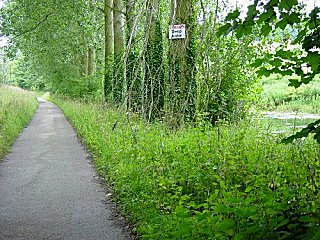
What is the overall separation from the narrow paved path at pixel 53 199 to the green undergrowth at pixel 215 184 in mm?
367

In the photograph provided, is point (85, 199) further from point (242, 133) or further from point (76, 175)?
point (242, 133)

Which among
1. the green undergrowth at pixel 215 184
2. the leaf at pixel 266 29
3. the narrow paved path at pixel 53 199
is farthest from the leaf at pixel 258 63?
the narrow paved path at pixel 53 199

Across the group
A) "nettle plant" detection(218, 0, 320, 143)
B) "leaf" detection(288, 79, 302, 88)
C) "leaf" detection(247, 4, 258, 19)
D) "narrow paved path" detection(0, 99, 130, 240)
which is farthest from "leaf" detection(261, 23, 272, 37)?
"narrow paved path" detection(0, 99, 130, 240)

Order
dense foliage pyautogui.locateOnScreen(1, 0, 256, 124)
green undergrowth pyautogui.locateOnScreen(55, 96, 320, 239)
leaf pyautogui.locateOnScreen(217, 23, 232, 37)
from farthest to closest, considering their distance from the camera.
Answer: dense foliage pyautogui.locateOnScreen(1, 0, 256, 124), green undergrowth pyautogui.locateOnScreen(55, 96, 320, 239), leaf pyautogui.locateOnScreen(217, 23, 232, 37)

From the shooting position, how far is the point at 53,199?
7.72 metres

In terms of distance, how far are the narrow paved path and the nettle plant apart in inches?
118

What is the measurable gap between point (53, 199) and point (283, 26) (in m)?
5.21

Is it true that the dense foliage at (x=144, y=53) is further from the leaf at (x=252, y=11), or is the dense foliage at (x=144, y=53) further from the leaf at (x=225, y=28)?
the leaf at (x=252, y=11)

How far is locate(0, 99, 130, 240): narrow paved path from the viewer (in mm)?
6035

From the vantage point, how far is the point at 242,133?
715 cm

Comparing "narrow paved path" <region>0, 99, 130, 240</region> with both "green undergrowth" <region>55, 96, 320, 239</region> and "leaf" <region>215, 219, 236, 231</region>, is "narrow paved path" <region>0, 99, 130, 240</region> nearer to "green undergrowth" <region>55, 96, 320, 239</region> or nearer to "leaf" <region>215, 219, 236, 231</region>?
"green undergrowth" <region>55, 96, 320, 239</region>

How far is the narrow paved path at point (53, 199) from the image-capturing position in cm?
604

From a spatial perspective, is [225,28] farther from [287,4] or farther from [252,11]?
[287,4]

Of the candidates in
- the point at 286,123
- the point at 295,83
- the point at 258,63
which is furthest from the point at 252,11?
the point at 286,123
